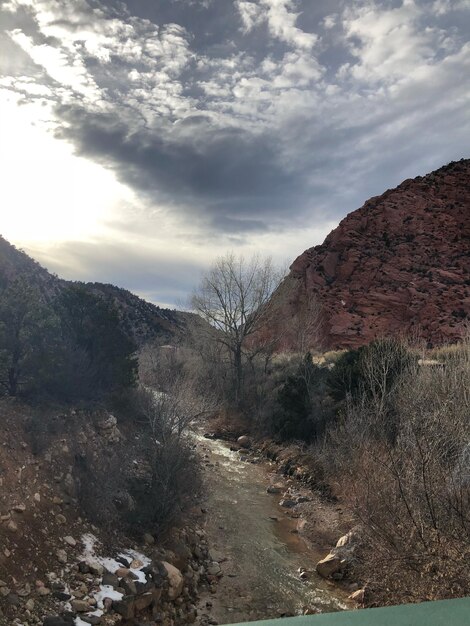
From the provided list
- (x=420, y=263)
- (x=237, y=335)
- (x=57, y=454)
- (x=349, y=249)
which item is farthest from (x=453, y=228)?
(x=57, y=454)

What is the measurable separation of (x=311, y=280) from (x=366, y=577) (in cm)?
3473

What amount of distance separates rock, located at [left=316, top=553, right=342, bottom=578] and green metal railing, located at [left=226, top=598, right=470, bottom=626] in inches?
307

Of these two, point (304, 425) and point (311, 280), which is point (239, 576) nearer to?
point (304, 425)

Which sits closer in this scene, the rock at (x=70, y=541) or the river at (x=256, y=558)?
the rock at (x=70, y=541)

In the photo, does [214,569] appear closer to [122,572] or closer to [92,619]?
[122,572]

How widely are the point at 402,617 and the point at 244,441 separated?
17947 millimetres

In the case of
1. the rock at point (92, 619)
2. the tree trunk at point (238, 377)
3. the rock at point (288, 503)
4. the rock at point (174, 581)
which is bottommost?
the rock at point (288, 503)

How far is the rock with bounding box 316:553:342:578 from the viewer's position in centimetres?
848

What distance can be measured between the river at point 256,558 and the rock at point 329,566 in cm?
15

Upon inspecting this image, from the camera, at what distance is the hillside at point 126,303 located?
36688 mm

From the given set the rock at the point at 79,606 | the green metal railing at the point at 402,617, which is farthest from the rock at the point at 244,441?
the green metal railing at the point at 402,617

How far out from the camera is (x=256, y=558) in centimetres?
910

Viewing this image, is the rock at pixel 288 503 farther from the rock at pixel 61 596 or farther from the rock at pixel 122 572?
the rock at pixel 61 596

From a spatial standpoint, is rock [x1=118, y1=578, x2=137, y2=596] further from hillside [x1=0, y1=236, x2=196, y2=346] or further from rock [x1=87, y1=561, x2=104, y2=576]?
hillside [x1=0, y1=236, x2=196, y2=346]
